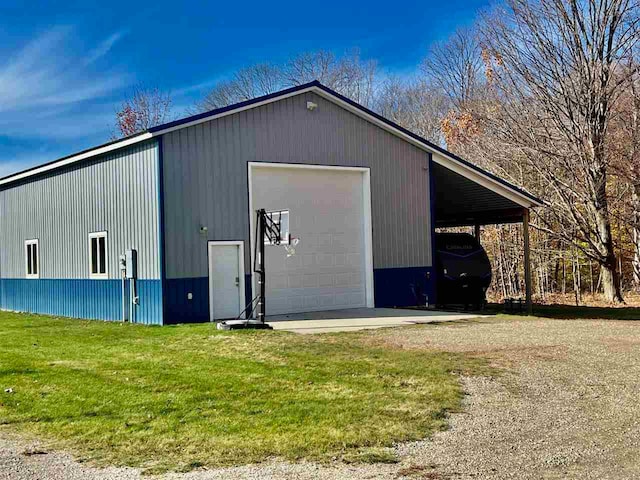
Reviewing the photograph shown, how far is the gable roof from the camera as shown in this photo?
52.1ft

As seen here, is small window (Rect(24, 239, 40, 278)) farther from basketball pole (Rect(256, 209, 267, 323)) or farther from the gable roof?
basketball pole (Rect(256, 209, 267, 323))

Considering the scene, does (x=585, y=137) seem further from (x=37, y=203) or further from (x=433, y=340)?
(x=37, y=203)

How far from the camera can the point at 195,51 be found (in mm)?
36500

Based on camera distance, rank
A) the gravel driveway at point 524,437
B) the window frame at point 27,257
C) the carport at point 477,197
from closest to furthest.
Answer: the gravel driveway at point 524,437 → the carport at point 477,197 → the window frame at point 27,257

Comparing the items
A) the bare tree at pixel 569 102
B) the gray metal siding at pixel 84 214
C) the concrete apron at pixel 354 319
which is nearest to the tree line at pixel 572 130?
the bare tree at pixel 569 102

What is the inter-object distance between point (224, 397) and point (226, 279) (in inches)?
332

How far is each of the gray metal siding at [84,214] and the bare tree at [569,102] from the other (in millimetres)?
12671

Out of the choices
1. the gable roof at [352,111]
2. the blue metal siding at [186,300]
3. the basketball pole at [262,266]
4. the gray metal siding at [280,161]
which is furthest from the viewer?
the gable roof at [352,111]

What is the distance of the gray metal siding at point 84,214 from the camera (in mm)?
15734

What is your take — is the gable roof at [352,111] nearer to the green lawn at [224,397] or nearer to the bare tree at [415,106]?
the green lawn at [224,397]

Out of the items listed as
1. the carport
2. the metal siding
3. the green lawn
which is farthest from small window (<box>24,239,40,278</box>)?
the carport

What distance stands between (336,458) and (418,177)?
573 inches

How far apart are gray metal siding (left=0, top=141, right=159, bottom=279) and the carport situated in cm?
808

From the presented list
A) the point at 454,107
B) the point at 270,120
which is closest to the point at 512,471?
the point at 270,120
